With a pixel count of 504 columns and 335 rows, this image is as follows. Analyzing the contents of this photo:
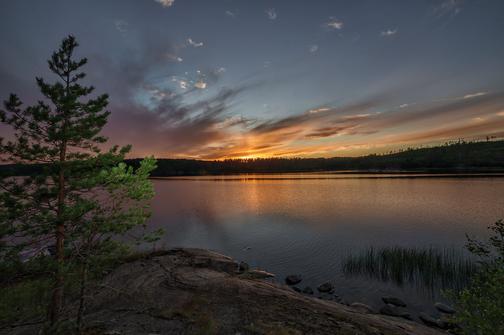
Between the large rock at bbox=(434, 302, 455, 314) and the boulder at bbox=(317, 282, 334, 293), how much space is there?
6.34 metres

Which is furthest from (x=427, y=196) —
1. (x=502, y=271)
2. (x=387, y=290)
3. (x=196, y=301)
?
(x=196, y=301)

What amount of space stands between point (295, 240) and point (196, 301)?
1969cm

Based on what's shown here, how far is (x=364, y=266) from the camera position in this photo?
19.5 metres

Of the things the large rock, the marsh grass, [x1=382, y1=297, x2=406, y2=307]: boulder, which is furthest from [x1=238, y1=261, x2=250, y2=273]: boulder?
the large rock

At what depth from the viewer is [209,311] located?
32.3 ft

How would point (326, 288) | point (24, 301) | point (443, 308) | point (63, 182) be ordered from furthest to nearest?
point (326, 288) → point (443, 308) → point (24, 301) → point (63, 182)

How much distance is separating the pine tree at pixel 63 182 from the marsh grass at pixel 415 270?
18899 millimetres

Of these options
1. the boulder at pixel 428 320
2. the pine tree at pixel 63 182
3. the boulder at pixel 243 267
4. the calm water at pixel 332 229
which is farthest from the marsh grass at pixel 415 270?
the pine tree at pixel 63 182

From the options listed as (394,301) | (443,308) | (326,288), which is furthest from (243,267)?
(443,308)

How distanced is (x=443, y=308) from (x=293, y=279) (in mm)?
9536

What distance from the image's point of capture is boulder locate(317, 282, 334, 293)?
16359mm

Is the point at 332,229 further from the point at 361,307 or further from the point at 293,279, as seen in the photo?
the point at 361,307

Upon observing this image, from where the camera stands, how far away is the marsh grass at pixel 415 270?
54.2 ft

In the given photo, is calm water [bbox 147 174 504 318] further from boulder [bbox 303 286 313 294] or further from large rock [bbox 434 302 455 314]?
boulder [bbox 303 286 313 294]
